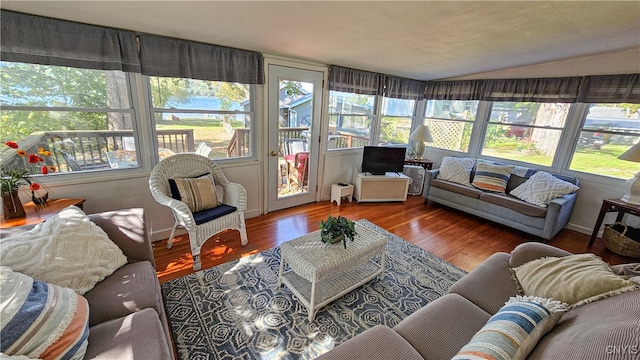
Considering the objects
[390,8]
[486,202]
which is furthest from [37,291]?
[486,202]

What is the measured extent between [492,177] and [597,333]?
313cm

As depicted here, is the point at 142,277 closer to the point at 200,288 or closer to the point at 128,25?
the point at 200,288

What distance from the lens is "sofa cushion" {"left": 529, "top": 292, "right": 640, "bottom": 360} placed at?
2.38ft

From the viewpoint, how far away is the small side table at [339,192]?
12.8 ft

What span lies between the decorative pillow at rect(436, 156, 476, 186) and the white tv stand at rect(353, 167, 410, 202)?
1.84ft

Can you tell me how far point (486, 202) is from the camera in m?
3.36

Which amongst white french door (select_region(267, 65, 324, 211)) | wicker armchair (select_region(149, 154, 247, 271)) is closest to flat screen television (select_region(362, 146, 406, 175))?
white french door (select_region(267, 65, 324, 211))

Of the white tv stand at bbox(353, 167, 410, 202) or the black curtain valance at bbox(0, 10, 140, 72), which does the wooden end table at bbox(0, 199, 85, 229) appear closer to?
the black curtain valance at bbox(0, 10, 140, 72)

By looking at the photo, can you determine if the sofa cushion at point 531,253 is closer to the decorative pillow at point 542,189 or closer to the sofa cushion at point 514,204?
the sofa cushion at point 514,204

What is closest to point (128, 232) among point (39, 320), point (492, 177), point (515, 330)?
point (39, 320)

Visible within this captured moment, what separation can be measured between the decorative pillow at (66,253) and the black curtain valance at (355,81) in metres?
3.01

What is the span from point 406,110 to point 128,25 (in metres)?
4.24

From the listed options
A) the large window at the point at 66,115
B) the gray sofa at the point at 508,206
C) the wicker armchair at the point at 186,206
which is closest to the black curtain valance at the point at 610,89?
the gray sofa at the point at 508,206

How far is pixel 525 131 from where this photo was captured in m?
3.81
